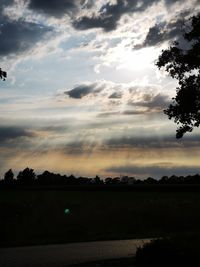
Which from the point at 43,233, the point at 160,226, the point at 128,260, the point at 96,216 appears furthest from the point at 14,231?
the point at 128,260

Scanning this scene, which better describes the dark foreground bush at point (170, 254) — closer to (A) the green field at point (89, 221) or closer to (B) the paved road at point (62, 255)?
(B) the paved road at point (62, 255)

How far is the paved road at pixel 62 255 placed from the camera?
658 inches

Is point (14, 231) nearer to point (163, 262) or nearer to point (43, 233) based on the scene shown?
point (43, 233)

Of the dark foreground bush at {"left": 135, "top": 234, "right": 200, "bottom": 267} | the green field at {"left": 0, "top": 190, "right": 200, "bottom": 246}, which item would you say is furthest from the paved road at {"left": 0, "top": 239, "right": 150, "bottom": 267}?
the green field at {"left": 0, "top": 190, "right": 200, "bottom": 246}

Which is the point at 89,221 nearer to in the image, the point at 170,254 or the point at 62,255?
the point at 62,255

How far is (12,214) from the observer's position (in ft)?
116

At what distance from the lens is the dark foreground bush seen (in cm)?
1222

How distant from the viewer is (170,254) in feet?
40.9

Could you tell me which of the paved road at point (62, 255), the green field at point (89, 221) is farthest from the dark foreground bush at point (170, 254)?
the green field at point (89, 221)

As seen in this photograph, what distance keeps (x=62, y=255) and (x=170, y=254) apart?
732 centimetres

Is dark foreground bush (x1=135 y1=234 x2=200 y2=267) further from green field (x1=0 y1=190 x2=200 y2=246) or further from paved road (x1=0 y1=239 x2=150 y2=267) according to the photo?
green field (x1=0 y1=190 x2=200 y2=246)

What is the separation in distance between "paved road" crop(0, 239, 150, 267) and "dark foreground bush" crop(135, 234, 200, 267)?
3.67m

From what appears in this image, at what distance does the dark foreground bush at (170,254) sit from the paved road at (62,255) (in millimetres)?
3674

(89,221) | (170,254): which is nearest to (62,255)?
(170,254)
